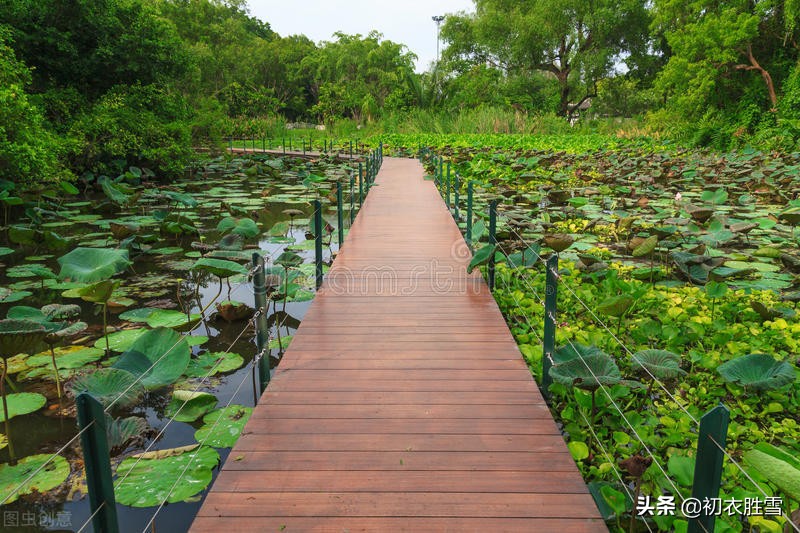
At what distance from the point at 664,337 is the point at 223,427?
266cm

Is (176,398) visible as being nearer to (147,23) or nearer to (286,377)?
(286,377)

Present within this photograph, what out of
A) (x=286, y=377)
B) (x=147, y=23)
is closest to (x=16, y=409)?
(x=286, y=377)

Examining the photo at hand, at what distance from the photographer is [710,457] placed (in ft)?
4.75

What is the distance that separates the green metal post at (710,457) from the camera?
140 centimetres

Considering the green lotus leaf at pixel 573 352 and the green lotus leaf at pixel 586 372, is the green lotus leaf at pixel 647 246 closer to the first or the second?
the green lotus leaf at pixel 573 352

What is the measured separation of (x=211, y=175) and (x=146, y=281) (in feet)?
32.3

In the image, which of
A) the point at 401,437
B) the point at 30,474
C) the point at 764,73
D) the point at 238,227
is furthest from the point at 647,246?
the point at 764,73

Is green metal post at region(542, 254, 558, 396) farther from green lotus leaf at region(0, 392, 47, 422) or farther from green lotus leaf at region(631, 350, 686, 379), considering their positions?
green lotus leaf at region(0, 392, 47, 422)

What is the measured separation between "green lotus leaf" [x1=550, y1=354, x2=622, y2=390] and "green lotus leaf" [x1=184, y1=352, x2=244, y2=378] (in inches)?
84.1

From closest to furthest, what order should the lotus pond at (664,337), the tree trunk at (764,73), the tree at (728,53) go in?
the lotus pond at (664,337) → the tree at (728,53) → the tree trunk at (764,73)

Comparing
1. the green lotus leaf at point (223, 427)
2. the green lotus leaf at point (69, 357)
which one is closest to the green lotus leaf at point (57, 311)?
the green lotus leaf at point (69, 357)

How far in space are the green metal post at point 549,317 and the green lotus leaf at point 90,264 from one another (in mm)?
2597

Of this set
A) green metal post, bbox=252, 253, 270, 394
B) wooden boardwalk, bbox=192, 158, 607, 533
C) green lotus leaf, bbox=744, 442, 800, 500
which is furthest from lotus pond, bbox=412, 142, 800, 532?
green metal post, bbox=252, 253, 270, 394

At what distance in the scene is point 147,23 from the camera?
1152 cm
